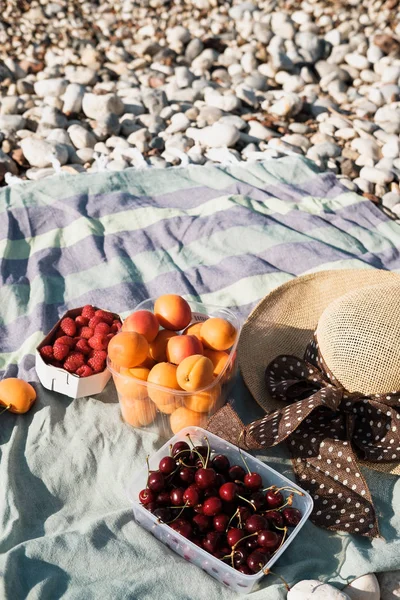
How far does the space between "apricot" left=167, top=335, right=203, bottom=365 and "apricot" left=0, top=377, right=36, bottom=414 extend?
1.70 feet

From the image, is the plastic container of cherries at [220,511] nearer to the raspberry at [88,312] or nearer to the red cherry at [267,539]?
the red cherry at [267,539]

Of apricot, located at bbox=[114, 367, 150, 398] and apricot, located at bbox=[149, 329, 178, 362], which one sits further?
apricot, located at bbox=[149, 329, 178, 362]

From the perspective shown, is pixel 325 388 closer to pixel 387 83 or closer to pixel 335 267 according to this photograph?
pixel 335 267

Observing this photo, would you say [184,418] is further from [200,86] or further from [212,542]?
[200,86]

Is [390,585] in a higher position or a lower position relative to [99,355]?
lower

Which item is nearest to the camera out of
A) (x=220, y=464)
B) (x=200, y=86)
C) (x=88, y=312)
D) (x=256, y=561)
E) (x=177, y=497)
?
(x=256, y=561)

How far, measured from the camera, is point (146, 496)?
1.75 meters

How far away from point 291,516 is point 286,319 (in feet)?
2.79

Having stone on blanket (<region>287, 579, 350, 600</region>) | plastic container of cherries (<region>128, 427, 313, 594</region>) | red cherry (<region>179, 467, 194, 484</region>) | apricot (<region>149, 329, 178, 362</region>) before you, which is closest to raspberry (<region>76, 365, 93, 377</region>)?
apricot (<region>149, 329, 178, 362</region>)

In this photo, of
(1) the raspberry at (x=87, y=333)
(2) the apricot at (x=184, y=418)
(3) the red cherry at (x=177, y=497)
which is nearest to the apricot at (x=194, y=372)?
(2) the apricot at (x=184, y=418)

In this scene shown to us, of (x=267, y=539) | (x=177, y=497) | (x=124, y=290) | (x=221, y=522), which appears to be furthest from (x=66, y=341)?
(x=267, y=539)

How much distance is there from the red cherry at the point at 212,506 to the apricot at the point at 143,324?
23.2 inches

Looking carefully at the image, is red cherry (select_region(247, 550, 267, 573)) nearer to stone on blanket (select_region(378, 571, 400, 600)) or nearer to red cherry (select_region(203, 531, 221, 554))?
red cherry (select_region(203, 531, 221, 554))

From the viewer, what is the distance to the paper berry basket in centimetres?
215
